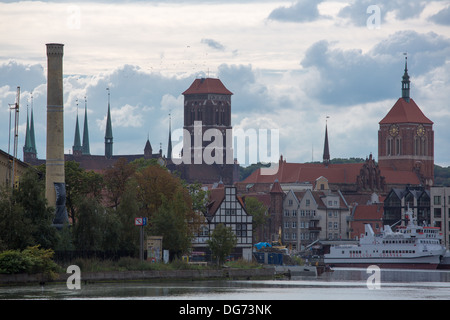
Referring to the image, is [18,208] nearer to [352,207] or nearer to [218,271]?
[218,271]

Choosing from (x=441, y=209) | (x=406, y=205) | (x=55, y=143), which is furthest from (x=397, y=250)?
(x=55, y=143)

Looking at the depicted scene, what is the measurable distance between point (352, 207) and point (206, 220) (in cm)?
6546

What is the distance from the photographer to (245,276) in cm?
8900

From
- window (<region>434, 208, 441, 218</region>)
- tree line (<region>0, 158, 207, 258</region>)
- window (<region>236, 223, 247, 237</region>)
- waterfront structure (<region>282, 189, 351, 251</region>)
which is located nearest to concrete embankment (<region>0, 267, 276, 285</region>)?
tree line (<region>0, 158, 207, 258</region>)

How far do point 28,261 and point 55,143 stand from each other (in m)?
18.6

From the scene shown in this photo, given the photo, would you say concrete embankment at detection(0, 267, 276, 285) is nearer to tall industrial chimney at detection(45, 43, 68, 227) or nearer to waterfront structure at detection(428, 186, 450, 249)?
tall industrial chimney at detection(45, 43, 68, 227)

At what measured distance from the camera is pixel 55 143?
87.0 m

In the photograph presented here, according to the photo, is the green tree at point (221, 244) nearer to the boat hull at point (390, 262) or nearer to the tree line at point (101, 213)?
the tree line at point (101, 213)

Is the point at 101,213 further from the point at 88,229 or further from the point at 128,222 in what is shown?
the point at 128,222

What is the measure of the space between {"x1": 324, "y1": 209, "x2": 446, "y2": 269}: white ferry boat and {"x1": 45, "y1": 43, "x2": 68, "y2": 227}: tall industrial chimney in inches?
2613

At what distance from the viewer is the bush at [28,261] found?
69.4 m

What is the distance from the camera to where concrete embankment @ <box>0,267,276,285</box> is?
69.9 m
